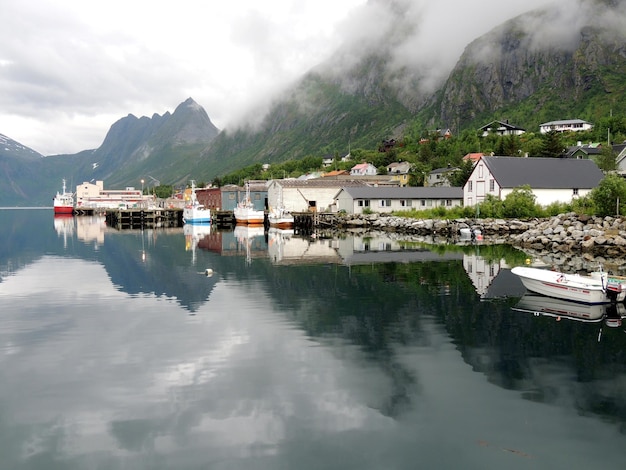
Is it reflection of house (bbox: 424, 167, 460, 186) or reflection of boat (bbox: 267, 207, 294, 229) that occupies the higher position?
reflection of house (bbox: 424, 167, 460, 186)

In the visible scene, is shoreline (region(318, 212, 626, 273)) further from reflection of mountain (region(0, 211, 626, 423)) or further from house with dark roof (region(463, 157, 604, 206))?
reflection of mountain (region(0, 211, 626, 423))

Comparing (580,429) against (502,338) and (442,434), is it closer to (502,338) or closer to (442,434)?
(442,434)

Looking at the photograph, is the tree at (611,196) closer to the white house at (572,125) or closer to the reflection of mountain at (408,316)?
the reflection of mountain at (408,316)

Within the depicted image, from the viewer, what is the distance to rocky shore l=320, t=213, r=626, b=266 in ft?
152

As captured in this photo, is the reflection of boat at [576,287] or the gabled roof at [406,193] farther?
the gabled roof at [406,193]

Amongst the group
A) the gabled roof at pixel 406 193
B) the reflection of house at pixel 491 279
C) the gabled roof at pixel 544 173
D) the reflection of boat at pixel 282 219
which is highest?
the gabled roof at pixel 544 173

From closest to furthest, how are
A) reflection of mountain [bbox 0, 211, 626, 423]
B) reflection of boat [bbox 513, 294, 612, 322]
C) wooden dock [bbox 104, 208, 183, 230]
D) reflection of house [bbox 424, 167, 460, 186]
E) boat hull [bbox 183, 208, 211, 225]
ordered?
1. reflection of mountain [bbox 0, 211, 626, 423]
2. reflection of boat [bbox 513, 294, 612, 322]
3. boat hull [bbox 183, 208, 211, 225]
4. reflection of house [bbox 424, 167, 460, 186]
5. wooden dock [bbox 104, 208, 183, 230]

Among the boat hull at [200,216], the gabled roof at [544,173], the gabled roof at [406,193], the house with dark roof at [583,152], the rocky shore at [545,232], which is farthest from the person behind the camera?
the house with dark roof at [583,152]

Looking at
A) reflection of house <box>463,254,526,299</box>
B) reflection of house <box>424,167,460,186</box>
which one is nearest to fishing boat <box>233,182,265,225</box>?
reflection of house <box>424,167,460,186</box>

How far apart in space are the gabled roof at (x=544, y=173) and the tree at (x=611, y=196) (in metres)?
14.0

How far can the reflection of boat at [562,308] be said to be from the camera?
879 inches

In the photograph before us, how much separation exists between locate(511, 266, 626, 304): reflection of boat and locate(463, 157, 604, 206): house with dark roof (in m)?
46.6

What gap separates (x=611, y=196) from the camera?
54.2 meters

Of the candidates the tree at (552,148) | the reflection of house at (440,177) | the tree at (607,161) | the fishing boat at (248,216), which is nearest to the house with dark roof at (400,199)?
the fishing boat at (248,216)
